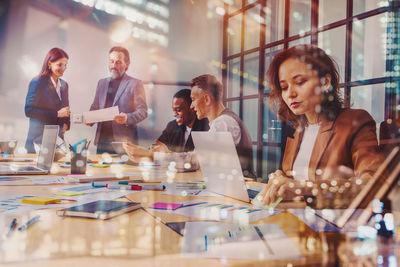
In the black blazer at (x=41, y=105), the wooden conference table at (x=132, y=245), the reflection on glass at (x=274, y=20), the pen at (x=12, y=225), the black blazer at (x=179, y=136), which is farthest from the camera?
the black blazer at (x=41, y=105)

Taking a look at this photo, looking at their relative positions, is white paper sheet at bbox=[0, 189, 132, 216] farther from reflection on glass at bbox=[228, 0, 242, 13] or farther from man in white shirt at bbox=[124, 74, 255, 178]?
reflection on glass at bbox=[228, 0, 242, 13]

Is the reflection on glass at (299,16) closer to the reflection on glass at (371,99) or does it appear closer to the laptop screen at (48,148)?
the reflection on glass at (371,99)

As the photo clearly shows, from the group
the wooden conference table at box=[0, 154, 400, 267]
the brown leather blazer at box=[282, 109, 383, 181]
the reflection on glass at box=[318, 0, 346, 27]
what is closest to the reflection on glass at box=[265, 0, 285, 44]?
the reflection on glass at box=[318, 0, 346, 27]

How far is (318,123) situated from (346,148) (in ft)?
0.98

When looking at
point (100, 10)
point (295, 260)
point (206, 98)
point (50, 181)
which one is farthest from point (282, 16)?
point (295, 260)

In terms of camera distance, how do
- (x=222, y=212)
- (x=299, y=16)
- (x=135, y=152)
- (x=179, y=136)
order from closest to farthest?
(x=222, y=212) < (x=135, y=152) < (x=299, y=16) < (x=179, y=136)

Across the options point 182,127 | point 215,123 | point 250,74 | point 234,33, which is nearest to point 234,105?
point 250,74

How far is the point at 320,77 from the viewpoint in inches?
63.2

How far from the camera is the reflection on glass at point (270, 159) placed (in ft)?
10.1

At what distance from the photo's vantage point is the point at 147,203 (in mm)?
986

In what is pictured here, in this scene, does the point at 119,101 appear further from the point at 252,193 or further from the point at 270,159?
the point at 252,193

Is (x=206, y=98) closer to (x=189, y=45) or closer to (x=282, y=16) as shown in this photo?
(x=282, y=16)

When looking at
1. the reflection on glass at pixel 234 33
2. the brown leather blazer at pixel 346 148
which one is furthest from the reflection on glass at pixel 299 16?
the brown leather blazer at pixel 346 148

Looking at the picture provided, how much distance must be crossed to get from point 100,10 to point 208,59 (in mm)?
1415
